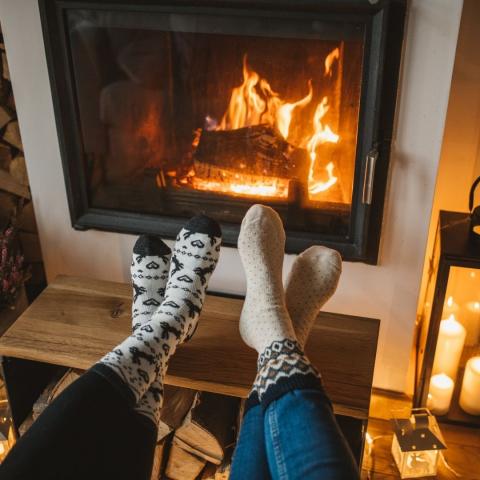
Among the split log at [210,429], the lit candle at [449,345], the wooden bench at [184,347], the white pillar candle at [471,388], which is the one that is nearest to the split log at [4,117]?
the wooden bench at [184,347]

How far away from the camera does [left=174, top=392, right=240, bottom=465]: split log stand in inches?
51.8

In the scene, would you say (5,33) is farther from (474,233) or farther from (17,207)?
(474,233)

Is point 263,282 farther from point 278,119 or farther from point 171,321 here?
point 278,119

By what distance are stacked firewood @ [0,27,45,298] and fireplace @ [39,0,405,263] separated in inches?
9.1

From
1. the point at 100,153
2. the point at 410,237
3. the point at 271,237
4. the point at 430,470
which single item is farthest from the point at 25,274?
the point at 430,470

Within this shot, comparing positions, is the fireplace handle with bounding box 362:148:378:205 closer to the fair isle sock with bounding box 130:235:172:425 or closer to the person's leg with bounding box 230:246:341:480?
the person's leg with bounding box 230:246:341:480

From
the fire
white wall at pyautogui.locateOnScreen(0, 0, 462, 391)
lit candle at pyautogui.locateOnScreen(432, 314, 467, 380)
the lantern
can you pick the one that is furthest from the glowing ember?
the lantern

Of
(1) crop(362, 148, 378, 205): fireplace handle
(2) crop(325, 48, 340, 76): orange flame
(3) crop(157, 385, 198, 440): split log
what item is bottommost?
(3) crop(157, 385, 198, 440): split log

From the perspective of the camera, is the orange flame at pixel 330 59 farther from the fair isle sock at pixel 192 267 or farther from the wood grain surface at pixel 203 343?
the wood grain surface at pixel 203 343

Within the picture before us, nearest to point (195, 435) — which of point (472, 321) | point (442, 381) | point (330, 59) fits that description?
point (442, 381)

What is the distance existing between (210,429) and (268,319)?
1.12 ft

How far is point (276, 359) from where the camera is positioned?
102 centimetres

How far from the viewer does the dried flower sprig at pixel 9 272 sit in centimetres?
159

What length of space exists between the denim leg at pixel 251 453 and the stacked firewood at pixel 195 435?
337 millimetres
